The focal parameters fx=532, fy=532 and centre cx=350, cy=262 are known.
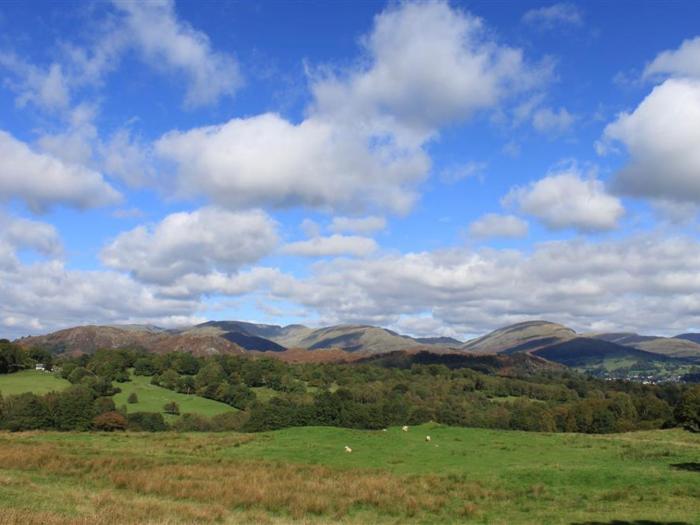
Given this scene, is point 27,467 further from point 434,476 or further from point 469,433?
point 469,433

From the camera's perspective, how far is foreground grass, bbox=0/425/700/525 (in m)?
18.8

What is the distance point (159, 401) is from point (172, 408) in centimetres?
683

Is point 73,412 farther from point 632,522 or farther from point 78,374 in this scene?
point 632,522

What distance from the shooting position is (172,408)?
11338cm

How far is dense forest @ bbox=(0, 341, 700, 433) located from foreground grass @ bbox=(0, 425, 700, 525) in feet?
140

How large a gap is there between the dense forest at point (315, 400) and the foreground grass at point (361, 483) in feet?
140

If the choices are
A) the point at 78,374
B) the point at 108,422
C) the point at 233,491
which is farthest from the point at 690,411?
the point at 78,374

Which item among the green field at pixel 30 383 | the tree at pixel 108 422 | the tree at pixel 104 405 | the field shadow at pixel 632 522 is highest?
the field shadow at pixel 632 522

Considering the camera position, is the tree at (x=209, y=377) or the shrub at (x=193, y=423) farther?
the tree at (x=209, y=377)

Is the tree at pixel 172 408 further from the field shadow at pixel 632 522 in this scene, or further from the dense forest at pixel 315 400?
the field shadow at pixel 632 522

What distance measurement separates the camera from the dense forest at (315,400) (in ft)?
317

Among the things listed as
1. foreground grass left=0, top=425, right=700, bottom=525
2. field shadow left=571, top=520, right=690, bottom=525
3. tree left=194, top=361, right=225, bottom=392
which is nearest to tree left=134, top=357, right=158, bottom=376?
tree left=194, top=361, right=225, bottom=392

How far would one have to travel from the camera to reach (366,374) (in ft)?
626

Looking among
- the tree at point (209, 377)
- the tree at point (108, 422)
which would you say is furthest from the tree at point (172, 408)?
the tree at point (209, 377)
